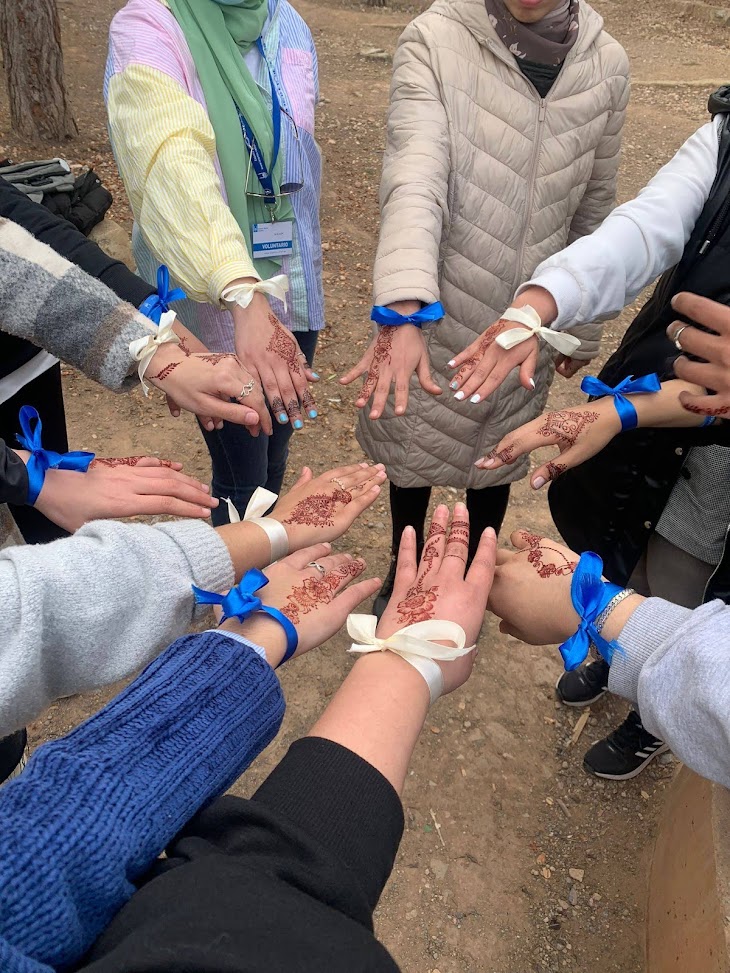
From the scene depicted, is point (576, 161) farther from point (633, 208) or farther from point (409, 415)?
point (409, 415)

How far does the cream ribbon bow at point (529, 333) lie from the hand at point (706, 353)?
0.29m

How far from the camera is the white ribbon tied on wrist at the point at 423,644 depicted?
1380 millimetres

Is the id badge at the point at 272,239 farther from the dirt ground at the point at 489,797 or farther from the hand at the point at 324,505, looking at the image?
the dirt ground at the point at 489,797

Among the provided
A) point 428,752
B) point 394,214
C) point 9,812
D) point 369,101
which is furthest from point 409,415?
point 369,101

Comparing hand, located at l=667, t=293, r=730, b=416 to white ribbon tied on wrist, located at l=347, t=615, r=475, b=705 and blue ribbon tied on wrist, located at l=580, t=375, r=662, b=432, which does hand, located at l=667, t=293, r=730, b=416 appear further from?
white ribbon tied on wrist, located at l=347, t=615, r=475, b=705

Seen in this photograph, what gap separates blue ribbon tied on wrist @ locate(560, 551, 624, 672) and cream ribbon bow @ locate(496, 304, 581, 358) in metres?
0.69

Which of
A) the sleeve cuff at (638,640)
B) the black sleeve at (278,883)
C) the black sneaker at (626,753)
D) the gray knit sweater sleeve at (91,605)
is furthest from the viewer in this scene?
the black sneaker at (626,753)

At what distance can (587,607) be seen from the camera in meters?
1.50

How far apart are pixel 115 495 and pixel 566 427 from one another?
1.25 metres

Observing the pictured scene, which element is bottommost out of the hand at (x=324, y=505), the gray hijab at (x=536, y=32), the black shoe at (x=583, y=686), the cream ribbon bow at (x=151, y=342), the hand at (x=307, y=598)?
the black shoe at (x=583, y=686)

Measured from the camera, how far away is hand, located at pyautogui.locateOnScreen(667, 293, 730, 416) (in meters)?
1.71

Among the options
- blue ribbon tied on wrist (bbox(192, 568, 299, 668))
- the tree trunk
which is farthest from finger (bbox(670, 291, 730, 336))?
the tree trunk

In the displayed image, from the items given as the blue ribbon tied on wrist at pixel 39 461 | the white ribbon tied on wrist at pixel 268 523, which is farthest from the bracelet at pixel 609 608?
the blue ribbon tied on wrist at pixel 39 461

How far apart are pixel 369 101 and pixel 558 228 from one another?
741 centimetres
